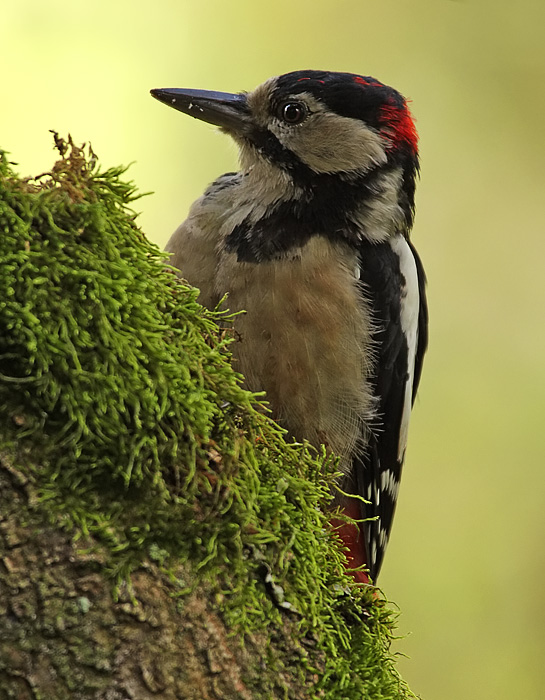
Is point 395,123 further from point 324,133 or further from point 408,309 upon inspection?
point 408,309

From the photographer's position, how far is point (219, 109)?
8.43ft

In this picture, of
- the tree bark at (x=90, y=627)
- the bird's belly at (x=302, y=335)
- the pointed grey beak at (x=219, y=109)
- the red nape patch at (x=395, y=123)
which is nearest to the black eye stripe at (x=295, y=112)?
the pointed grey beak at (x=219, y=109)

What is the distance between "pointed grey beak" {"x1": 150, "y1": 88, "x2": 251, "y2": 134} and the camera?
2523 mm

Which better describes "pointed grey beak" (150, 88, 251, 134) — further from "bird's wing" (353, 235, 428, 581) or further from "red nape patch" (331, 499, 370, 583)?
"red nape patch" (331, 499, 370, 583)

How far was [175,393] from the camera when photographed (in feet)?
4.20

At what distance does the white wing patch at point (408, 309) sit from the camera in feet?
8.34

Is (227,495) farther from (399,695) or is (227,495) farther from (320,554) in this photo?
(399,695)

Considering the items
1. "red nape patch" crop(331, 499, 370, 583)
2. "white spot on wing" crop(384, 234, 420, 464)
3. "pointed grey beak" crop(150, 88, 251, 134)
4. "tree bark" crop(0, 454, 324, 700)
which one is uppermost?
"pointed grey beak" crop(150, 88, 251, 134)

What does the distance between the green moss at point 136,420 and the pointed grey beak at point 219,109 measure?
125cm

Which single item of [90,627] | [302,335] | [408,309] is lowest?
[90,627]

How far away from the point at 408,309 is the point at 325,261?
1.36 ft

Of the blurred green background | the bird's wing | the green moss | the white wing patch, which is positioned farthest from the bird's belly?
the blurred green background

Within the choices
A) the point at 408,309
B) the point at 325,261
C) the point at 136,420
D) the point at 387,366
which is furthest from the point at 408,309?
the point at 136,420

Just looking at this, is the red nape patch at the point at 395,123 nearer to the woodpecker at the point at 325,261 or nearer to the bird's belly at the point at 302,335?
the woodpecker at the point at 325,261
